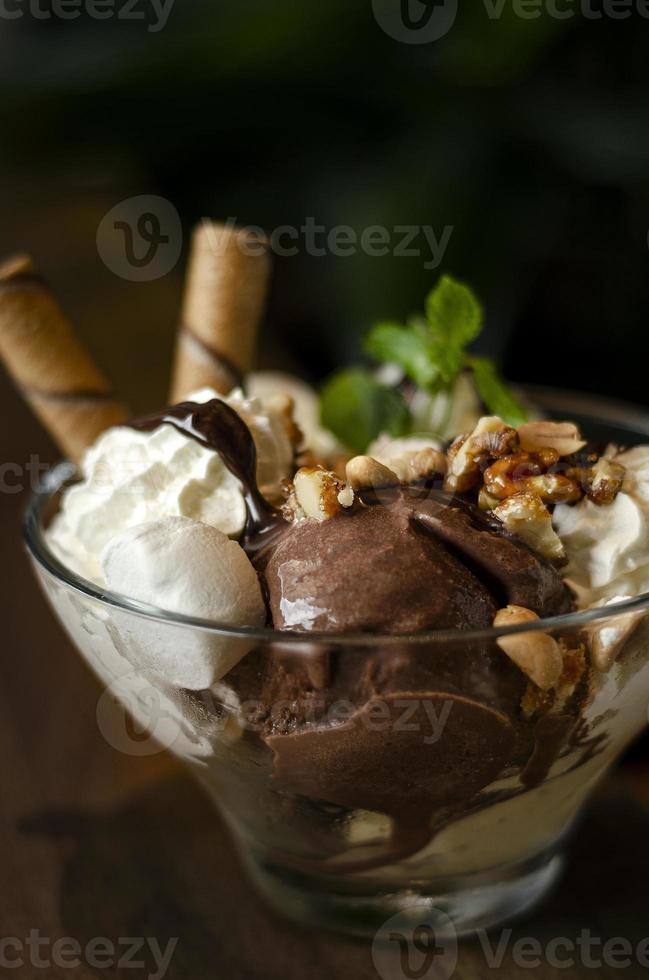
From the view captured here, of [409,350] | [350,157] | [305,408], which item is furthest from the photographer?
[350,157]

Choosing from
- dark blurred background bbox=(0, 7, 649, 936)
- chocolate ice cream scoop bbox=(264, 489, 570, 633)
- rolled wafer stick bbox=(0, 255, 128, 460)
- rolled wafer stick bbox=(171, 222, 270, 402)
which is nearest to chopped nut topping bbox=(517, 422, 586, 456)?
chocolate ice cream scoop bbox=(264, 489, 570, 633)

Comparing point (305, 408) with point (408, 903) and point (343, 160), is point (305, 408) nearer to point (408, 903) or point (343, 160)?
point (408, 903)

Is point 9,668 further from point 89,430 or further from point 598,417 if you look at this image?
point 598,417

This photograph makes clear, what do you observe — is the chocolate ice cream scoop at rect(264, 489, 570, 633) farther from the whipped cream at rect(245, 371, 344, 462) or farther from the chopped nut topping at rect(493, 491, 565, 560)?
the whipped cream at rect(245, 371, 344, 462)

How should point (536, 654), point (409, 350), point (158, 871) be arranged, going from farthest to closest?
1. point (409, 350)
2. point (158, 871)
3. point (536, 654)

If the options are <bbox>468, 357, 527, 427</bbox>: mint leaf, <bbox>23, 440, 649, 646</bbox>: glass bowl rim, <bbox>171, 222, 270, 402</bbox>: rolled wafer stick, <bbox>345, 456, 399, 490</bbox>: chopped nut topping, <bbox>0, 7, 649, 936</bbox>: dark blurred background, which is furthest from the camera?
<bbox>0, 7, 649, 936</bbox>: dark blurred background

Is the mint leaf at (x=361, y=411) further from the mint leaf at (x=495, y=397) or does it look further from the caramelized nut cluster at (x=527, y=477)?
the caramelized nut cluster at (x=527, y=477)

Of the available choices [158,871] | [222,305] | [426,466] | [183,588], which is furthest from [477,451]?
[158,871]
